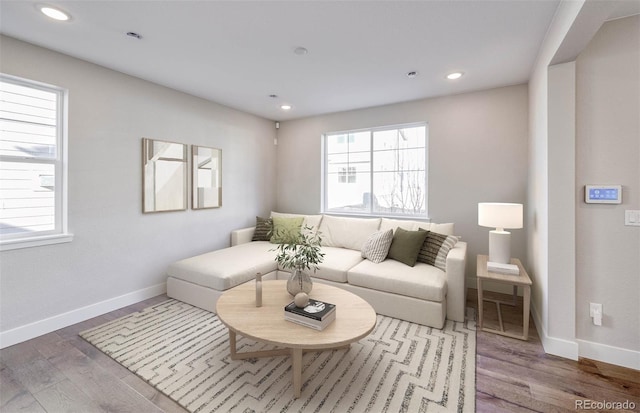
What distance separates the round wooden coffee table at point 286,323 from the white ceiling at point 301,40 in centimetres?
212

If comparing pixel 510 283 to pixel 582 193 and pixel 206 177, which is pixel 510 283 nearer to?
pixel 582 193

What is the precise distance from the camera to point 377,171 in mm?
4176

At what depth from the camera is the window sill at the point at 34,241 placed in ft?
7.39

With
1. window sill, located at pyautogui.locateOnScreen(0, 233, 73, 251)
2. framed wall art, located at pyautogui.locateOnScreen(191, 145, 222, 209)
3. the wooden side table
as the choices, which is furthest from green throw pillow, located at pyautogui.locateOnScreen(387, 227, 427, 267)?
window sill, located at pyautogui.locateOnScreen(0, 233, 73, 251)

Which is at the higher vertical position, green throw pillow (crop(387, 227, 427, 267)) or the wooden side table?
green throw pillow (crop(387, 227, 427, 267))

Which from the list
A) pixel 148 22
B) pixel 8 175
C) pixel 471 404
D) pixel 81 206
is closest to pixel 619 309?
pixel 471 404

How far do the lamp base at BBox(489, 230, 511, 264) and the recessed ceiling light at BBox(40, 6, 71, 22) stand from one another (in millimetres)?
3955

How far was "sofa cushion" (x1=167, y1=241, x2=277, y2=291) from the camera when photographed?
285cm

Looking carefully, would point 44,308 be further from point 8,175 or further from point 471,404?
point 471,404

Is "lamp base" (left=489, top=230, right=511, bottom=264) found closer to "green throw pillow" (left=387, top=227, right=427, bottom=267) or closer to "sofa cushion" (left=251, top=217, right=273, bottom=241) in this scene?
"green throw pillow" (left=387, top=227, right=427, bottom=267)

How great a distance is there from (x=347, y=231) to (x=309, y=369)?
2.13 meters

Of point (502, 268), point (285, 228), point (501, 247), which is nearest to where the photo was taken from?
point (502, 268)

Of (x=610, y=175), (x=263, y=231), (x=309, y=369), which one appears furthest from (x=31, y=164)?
(x=610, y=175)

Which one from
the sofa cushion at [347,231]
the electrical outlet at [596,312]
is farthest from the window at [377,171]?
the electrical outlet at [596,312]
